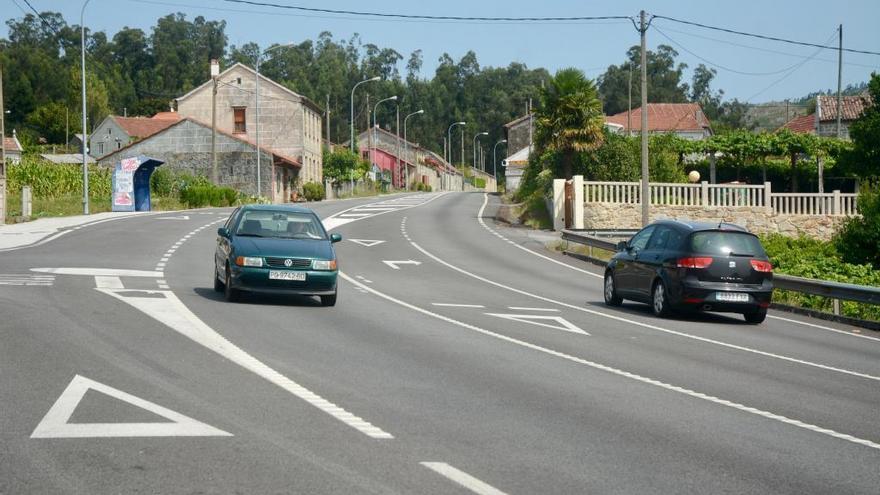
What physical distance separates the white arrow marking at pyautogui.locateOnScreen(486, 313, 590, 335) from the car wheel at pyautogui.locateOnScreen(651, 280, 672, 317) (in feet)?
6.37

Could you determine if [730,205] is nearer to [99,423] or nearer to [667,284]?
[667,284]

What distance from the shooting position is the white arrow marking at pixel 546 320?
16130mm

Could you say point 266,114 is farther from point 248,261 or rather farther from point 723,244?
point 723,244

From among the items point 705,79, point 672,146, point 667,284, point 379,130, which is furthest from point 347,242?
point 705,79

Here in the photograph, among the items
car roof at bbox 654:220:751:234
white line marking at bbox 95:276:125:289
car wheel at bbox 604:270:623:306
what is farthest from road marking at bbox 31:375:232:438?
car wheel at bbox 604:270:623:306

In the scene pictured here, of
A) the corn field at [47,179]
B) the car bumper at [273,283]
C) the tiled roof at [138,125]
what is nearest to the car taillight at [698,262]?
the car bumper at [273,283]

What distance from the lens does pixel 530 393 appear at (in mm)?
10070

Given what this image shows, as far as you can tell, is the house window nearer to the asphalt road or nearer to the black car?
the asphalt road

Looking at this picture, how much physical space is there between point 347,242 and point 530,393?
2580cm

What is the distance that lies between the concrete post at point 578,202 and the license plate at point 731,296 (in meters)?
25.0

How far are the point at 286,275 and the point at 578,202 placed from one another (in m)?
27.1

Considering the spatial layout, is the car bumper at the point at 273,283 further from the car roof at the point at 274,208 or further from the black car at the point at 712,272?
the black car at the point at 712,272

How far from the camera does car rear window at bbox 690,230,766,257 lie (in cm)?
1827

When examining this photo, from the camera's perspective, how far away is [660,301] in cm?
1881
